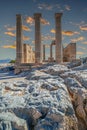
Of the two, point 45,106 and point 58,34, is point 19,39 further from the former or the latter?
point 45,106

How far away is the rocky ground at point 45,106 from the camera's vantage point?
9094 mm

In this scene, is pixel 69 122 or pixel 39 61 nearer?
pixel 69 122

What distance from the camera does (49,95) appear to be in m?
10.5

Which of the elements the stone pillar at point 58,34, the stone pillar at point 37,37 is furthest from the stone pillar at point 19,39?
the stone pillar at point 58,34

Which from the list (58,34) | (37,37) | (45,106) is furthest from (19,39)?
(45,106)

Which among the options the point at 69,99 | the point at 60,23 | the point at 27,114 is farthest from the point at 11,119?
the point at 60,23

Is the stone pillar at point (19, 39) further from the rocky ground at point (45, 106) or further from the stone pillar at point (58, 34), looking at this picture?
the rocky ground at point (45, 106)

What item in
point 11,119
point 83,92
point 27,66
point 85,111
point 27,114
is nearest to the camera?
point 11,119

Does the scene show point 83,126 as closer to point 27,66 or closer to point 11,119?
point 11,119

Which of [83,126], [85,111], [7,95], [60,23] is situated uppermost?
[60,23]

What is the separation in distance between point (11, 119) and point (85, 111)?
3.54 meters

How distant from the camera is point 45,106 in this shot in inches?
380

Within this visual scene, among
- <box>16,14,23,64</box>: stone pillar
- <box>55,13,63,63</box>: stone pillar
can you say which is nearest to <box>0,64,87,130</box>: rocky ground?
<box>16,14,23,64</box>: stone pillar

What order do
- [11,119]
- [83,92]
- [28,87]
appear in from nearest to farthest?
[11,119] < [83,92] < [28,87]
